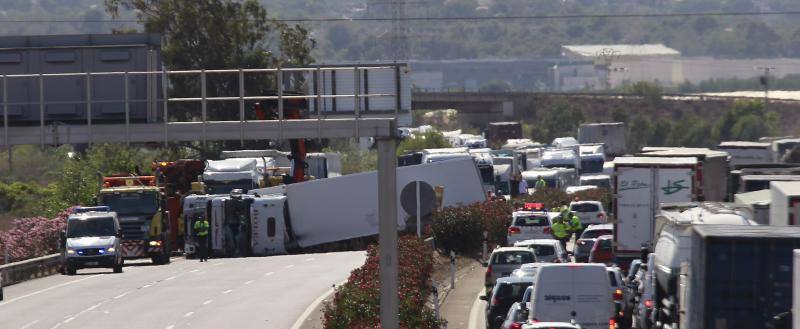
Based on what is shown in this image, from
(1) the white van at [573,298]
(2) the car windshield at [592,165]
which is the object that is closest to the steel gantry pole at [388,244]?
(1) the white van at [573,298]

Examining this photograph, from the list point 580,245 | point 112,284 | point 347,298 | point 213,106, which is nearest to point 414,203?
point 580,245

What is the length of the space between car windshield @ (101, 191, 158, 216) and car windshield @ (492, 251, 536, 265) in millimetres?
16984

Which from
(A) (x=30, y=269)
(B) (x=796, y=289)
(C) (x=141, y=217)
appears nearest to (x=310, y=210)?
(C) (x=141, y=217)

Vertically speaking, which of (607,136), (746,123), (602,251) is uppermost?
(746,123)

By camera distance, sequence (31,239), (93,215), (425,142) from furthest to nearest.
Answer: (425,142), (31,239), (93,215)

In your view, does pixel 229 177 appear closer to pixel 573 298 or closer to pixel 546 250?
pixel 546 250

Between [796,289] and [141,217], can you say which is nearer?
[796,289]

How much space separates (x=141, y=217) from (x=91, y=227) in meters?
3.23

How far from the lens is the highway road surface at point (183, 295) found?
31859 mm

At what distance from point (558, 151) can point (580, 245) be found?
44.9 metres

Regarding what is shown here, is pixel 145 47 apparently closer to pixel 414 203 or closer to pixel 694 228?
pixel 694 228

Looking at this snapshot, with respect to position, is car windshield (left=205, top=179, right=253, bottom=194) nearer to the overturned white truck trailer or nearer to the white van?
the overturned white truck trailer

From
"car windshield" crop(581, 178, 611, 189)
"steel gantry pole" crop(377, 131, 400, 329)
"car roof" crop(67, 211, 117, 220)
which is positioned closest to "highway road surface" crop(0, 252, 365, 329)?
"car roof" crop(67, 211, 117, 220)

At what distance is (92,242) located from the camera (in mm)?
44312
